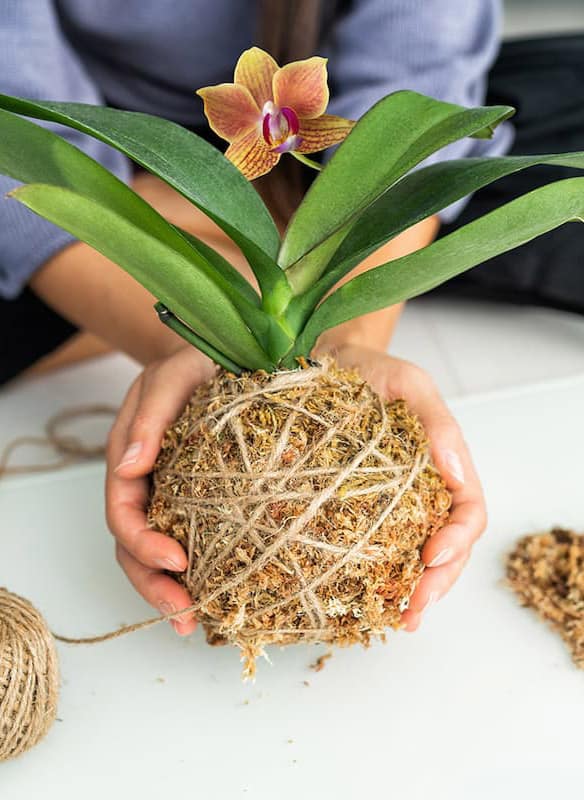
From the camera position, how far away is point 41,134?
0.65 m

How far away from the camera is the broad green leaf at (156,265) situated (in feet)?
1.89

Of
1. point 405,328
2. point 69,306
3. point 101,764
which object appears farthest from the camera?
point 405,328

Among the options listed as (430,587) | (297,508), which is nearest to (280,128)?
(297,508)

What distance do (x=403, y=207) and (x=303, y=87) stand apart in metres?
0.14

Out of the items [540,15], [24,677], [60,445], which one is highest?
[540,15]

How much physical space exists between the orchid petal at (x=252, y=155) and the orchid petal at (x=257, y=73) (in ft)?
0.08

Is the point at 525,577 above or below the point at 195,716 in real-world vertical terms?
above

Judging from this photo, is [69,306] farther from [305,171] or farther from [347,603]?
[347,603]

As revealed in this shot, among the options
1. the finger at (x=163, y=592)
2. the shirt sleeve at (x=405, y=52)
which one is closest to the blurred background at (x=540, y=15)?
the shirt sleeve at (x=405, y=52)

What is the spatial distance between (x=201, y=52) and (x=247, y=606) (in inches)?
34.6

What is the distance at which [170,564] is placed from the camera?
73 centimetres

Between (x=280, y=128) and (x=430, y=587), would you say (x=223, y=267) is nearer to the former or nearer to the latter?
(x=280, y=128)

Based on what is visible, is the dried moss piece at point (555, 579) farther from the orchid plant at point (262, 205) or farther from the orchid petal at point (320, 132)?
the orchid petal at point (320, 132)

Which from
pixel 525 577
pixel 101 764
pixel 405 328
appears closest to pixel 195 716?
pixel 101 764
